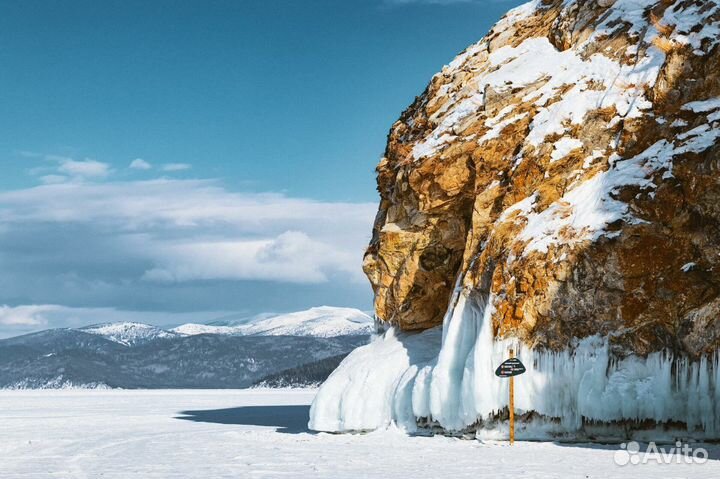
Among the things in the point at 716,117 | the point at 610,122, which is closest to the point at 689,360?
the point at 716,117

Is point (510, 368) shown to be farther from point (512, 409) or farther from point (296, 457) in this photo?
point (296, 457)

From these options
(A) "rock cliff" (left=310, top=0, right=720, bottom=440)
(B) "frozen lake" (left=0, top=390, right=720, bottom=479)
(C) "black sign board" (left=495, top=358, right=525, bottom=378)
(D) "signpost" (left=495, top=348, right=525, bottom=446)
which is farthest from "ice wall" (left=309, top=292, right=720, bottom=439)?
(C) "black sign board" (left=495, top=358, right=525, bottom=378)

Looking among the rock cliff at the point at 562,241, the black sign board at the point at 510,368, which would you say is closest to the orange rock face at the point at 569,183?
the rock cliff at the point at 562,241

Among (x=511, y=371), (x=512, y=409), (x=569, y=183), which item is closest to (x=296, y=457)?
(x=512, y=409)

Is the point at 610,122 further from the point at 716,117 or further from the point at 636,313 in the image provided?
the point at 636,313

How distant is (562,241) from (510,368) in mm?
4406

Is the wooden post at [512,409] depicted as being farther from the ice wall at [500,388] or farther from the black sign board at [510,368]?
the ice wall at [500,388]

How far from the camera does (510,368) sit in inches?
937

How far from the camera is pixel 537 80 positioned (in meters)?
31.9

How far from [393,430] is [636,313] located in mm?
9696

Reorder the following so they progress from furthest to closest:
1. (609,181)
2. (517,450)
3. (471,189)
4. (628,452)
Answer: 1. (471,189)
2. (609,181)
3. (517,450)
4. (628,452)

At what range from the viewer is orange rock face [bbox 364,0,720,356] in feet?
76.8

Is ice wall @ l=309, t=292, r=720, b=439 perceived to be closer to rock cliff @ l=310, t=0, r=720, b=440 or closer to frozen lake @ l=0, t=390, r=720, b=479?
rock cliff @ l=310, t=0, r=720, b=440

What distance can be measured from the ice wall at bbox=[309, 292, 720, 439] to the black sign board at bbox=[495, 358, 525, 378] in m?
1.06
